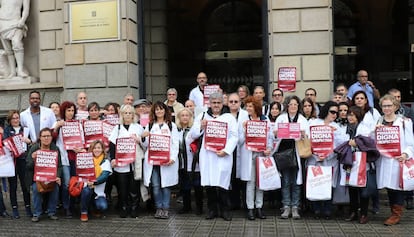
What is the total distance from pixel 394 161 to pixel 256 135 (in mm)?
2099

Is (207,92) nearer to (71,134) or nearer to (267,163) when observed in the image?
(267,163)

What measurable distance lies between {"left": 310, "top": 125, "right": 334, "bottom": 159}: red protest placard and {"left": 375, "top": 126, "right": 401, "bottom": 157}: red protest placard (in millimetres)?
698

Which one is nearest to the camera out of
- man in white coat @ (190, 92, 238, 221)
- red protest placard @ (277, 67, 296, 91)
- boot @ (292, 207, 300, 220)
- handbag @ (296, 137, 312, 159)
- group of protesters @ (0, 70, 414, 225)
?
Result: group of protesters @ (0, 70, 414, 225)

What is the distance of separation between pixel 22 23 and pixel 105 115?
17.6 ft

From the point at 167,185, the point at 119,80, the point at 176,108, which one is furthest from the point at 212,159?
the point at 119,80

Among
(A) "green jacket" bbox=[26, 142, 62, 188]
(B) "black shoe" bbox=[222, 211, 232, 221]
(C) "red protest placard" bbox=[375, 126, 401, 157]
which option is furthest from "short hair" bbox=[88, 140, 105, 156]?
(C) "red protest placard" bbox=[375, 126, 401, 157]

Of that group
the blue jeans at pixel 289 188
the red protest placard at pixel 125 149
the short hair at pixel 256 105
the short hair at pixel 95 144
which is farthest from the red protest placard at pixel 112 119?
the blue jeans at pixel 289 188

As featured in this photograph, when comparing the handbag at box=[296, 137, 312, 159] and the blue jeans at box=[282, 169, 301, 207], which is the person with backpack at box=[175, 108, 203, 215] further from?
the handbag at box=[296, 137, 312, 159]

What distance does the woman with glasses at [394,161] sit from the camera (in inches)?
295

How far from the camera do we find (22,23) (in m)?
13.2

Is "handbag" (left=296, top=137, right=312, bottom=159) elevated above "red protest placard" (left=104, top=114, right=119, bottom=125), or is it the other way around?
"red protest placard" (left=104, top=114, right=119, bottom=125)

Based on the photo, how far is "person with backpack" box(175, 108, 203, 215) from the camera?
8477mm

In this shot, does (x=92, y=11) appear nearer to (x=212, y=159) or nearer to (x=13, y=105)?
(x=13, y=105)

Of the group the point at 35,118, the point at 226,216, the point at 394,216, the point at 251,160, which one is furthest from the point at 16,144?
the point at 394,216
